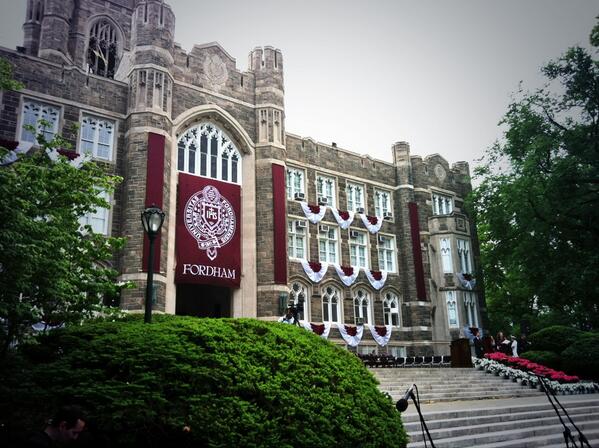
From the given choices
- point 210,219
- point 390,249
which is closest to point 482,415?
point 210,219

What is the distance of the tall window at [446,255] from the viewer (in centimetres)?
3350

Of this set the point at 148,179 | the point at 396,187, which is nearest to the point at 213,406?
the point at 148,179

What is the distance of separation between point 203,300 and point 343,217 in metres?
9.43

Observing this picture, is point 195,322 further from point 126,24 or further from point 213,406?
point 126,24

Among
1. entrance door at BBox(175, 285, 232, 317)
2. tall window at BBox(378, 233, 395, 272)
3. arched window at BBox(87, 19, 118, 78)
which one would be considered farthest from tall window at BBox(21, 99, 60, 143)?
arched window at BBox(87, 19, 118, 78)

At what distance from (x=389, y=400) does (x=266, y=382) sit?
2510mm

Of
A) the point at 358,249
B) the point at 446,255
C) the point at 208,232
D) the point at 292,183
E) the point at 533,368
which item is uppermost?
Answer: the point at 292,183

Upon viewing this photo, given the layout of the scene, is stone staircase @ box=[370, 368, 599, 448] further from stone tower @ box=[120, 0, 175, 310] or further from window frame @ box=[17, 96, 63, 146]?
window frame @ box=[17, 96, 63, 146]

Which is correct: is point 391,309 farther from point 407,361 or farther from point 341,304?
point 407,361

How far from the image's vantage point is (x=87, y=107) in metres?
22.6

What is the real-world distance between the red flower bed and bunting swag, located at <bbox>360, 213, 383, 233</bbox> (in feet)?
37.6

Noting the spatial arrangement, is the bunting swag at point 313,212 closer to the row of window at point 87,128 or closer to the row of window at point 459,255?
the row of window at point 459,255

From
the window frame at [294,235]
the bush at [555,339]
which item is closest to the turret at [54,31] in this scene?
the window frame at [294,235]

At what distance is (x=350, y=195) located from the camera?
1268 inches
